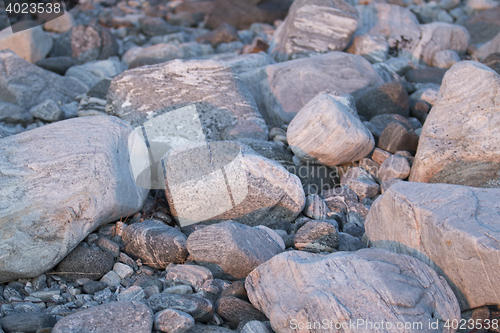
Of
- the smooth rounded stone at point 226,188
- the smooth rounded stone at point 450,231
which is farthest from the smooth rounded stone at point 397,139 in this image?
the smooth rounded stone at point 450,231

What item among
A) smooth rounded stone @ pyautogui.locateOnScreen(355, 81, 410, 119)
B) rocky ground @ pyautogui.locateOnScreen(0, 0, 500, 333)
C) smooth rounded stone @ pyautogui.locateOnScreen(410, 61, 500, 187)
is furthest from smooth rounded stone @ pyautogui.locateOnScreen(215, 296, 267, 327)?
smooth rounded stone @ pyautogui.locateOnScreen(355, 81, 410, 119)

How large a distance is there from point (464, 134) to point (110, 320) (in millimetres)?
3130

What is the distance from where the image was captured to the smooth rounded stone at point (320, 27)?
269 inches

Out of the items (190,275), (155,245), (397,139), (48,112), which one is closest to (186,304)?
(190,275)

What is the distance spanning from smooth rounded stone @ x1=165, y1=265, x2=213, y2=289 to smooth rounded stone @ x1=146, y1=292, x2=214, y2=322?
26 centimetres

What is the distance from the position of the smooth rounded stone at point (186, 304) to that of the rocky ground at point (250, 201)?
0.01 meters

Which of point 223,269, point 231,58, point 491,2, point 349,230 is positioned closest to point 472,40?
point 491,2

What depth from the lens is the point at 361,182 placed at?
387 cm

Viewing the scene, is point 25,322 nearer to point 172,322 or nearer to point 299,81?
point 172,322

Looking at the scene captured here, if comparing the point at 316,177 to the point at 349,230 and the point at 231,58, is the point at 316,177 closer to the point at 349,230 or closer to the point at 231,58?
the point at 349,230

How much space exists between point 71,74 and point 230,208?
184 inches

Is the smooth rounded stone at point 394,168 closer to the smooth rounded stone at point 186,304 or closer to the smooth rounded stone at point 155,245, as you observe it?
the smooth rounded stone at point 155,245

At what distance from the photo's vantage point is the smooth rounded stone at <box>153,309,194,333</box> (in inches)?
80.1

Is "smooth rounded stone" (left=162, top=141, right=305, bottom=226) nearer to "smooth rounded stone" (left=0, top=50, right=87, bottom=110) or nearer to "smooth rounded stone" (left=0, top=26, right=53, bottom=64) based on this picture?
"smooth rounded stone" (left=0, top=50, right=87, bottom=110)
